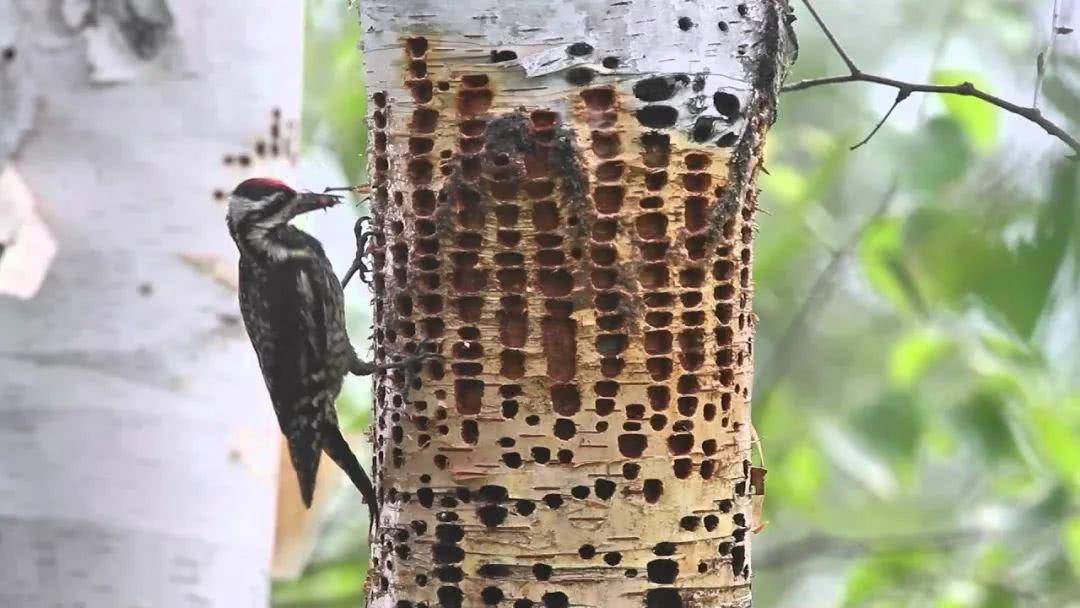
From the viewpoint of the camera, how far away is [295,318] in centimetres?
235

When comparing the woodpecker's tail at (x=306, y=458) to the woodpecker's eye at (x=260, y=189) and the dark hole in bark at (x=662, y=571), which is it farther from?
the dark hole in bark at (x=662, y=571)

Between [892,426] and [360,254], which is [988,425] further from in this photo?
[360,254]

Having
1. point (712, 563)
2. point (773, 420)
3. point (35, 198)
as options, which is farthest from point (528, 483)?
point (773, 420)

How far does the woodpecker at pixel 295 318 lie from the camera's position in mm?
2133

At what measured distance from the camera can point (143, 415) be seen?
2.29 metres

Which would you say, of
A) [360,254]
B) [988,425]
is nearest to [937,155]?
[988,425]

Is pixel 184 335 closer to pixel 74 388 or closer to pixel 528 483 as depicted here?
pixel 74 388

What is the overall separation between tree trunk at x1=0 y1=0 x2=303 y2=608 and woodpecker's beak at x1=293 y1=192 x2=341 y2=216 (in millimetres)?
260

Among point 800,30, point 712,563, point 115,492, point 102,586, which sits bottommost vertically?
point 712,563

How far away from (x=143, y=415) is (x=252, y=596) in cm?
40

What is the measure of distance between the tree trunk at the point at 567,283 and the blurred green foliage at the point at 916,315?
58cm

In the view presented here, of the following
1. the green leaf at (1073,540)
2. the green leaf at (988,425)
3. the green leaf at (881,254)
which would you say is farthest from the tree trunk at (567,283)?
the green leaf at (1073,540)

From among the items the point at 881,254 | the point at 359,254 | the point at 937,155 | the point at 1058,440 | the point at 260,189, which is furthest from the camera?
the point at 1058,440

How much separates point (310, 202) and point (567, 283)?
0.77m
